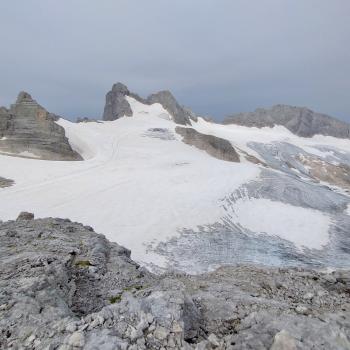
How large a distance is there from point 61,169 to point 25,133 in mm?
15713

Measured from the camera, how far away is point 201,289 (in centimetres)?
1038

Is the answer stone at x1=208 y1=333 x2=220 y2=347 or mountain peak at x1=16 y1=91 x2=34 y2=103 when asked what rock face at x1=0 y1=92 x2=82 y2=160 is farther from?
stone at x1=208 y1=333 x2=220 y2=347

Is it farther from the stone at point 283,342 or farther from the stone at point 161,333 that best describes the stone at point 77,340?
the stone at point 283,342

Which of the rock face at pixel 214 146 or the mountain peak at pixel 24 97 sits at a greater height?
the mountain peak at pixel 24 97

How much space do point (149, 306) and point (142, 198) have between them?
26.8 metres

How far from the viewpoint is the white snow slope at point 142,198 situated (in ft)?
92.5

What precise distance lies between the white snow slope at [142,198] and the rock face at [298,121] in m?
89.4

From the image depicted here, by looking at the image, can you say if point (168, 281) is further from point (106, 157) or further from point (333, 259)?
point (106, 157)

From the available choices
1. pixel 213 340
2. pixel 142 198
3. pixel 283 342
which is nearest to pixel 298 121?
pixel 142 198

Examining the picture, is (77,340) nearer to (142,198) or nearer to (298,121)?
(142,198)

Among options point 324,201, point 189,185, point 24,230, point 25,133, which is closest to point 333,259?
point 324,201

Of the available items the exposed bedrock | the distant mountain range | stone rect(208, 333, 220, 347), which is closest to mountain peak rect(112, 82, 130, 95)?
the distant mountain range

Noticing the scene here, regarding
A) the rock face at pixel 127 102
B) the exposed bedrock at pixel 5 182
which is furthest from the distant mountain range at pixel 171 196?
the rock face at pixel 127 102

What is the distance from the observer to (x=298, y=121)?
14188 centimetres
